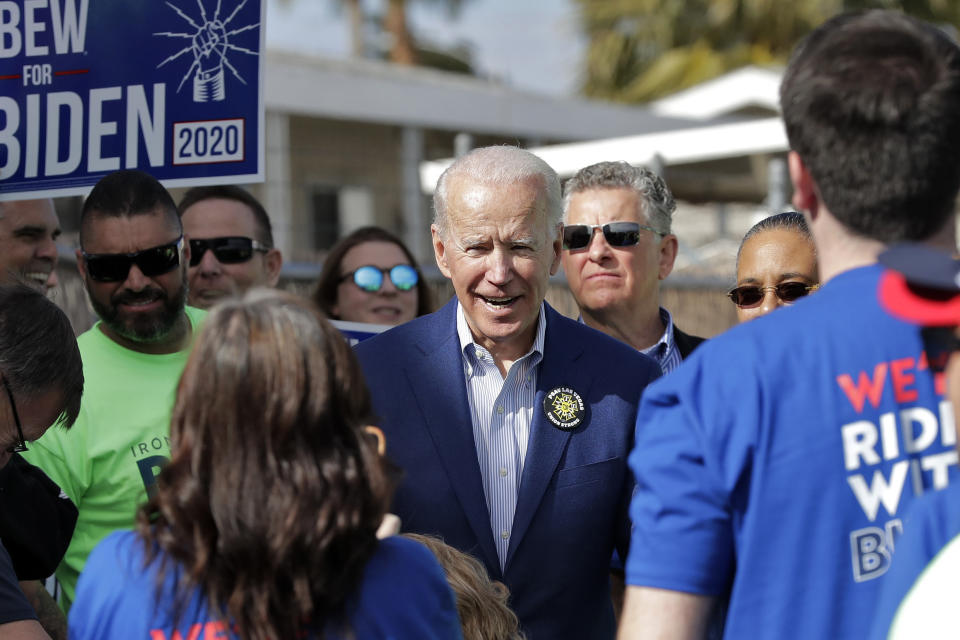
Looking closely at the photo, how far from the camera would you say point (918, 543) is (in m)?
1.60

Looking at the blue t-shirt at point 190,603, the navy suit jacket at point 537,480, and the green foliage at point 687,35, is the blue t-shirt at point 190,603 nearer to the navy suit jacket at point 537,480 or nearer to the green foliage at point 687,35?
the navy suit jacket at point 537,480

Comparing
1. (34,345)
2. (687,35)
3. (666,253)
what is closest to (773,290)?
(666,253)

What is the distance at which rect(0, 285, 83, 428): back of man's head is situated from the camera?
2545 millimetres

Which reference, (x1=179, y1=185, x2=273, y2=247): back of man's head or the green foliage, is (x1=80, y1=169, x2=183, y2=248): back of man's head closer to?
(x1=179, y1=185, x2=273, y2=247): back of man's head

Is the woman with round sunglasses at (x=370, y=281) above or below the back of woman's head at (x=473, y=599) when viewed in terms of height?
above

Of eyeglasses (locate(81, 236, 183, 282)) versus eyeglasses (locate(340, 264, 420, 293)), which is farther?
eyeglasses (locate(340, 264, 420, 293))

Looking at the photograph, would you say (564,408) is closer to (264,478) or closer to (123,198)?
(264,478)

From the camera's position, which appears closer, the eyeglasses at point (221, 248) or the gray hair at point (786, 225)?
the gray hair at point (786, 225)

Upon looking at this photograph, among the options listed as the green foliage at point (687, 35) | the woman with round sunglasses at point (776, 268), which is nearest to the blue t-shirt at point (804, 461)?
the woman with round sunglasses at point (776, 268)

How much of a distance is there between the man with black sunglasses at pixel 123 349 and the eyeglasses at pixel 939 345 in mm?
2339

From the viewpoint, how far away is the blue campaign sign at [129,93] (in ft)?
12.3

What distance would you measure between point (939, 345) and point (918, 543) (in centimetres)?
28

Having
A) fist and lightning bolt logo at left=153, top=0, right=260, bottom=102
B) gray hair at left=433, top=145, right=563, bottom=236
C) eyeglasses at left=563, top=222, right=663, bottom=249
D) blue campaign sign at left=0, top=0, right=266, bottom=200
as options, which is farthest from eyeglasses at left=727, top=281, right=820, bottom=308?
fist and lightning bolt logo at left=153, top=0, right=260, bottom=102

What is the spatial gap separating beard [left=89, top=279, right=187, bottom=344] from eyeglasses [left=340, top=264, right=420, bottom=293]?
1.67 m
